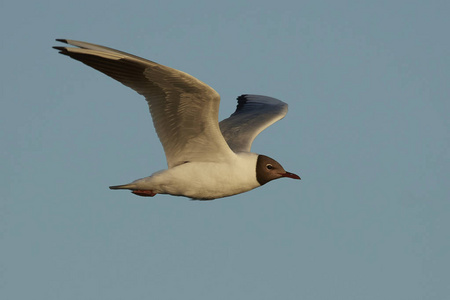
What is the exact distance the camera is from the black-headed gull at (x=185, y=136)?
1098cm

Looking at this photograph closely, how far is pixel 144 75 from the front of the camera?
36.8 feet

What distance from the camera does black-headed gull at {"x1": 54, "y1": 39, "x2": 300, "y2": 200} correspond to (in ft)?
36.0

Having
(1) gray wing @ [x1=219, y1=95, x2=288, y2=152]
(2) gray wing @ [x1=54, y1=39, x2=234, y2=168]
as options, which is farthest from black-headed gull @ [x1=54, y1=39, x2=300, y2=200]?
(1) gray wing @ [x1=219, y1=95, x2=288, y2=152]

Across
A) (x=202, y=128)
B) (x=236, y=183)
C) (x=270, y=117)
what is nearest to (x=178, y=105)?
(x=202, y=128)

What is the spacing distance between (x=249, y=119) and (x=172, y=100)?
14.0 feet

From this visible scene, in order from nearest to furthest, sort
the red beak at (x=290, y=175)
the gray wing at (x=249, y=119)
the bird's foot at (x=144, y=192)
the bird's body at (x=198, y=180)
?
the bird's body at (x=198, y=180), the bird's foot at (x=144, y=192), the red beak at (x=290, y=175), the gray wing at (x=249, y=119)

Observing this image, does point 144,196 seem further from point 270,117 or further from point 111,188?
point 270,117

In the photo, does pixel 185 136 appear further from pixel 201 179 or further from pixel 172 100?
pixel 172 100

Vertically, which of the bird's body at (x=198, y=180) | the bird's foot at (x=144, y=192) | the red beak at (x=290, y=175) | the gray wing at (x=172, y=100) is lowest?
the bird's foot at (x=144, y=192)

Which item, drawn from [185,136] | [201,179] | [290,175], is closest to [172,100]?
[185,136]

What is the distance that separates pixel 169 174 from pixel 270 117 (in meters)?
3.89

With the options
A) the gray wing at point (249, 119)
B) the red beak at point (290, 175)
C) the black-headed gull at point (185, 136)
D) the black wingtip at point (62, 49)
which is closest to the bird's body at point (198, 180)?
the black-headed gull at point (185, 136)

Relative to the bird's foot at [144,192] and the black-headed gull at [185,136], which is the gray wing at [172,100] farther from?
the bird's foot at [144,192]

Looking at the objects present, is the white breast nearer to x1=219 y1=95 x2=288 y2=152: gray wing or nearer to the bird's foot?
the bird's foot
